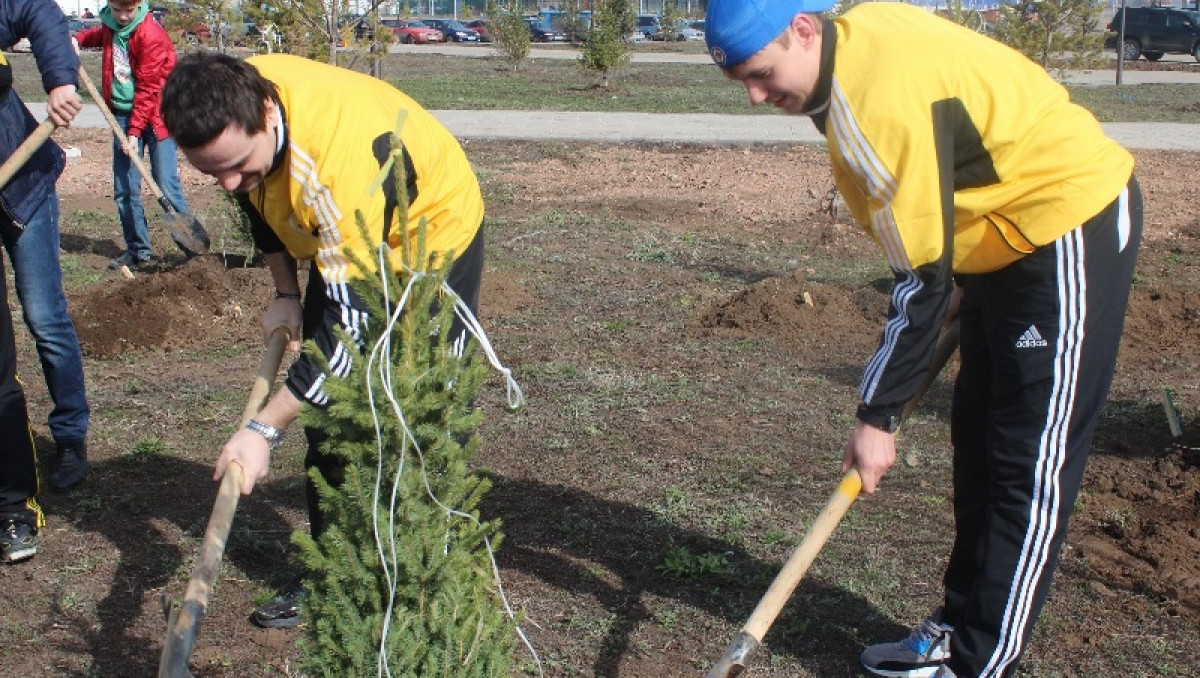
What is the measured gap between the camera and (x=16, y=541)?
421cm

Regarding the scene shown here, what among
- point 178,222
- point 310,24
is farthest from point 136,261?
point 310,24

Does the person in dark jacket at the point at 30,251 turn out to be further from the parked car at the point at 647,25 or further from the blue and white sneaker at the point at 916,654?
the parked car at the point at 647,25

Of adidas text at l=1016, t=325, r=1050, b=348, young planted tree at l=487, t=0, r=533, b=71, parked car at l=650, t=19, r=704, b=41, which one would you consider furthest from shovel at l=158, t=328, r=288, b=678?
parked car at l=650, t=19, r=704, b=41

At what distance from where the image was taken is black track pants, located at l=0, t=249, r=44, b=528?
166 inches

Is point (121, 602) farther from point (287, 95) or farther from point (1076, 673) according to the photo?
point (1076, 673)

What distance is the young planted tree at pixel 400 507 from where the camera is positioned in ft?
8.33

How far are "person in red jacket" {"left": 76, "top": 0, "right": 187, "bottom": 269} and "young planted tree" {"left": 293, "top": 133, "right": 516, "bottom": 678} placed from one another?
19.5 ft

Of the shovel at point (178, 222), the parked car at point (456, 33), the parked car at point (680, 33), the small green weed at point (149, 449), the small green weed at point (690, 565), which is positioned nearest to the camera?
the small green weed at point (690, 565)

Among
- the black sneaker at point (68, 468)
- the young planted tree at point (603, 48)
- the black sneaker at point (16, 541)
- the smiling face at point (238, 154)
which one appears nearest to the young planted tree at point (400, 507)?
the smiling face at point (238, 154)

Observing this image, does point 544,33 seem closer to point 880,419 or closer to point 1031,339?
point 1031,339

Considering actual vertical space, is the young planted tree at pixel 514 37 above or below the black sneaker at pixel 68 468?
above

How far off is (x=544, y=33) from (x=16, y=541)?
42598 mm

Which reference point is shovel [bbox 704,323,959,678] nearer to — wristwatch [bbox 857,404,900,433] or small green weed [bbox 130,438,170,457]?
wristwatch [bbox 857,404,900,433]

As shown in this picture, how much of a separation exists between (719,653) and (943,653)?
0.62m
